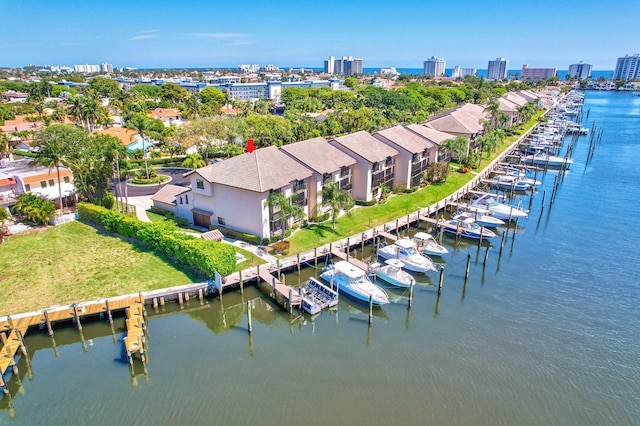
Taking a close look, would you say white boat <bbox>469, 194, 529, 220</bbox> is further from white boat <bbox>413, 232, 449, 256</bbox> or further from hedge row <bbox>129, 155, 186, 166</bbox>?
hedge row <bbox>129, 155, 186, 166</bbox>

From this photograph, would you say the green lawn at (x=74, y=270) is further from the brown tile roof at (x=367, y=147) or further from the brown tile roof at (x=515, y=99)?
the brown tile roof at (x=515, y=99)

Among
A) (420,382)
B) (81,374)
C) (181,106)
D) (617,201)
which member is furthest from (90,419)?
(181,106)

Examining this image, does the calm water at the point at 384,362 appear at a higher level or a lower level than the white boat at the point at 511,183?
lower

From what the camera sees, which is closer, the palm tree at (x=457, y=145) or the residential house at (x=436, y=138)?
the residential house at (x=436, y=138)

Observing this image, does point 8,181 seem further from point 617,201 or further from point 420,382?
point 617,201

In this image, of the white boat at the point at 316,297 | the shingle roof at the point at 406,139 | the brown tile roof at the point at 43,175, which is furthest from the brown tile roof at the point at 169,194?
the shingle roof at the point at 406,139

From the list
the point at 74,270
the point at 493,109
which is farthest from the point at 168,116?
the point at 493,109

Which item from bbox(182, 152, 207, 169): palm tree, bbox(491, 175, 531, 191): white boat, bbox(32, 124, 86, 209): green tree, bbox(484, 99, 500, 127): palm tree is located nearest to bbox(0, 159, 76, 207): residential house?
Result: bbox(32, 124, 86, 209): green tree
